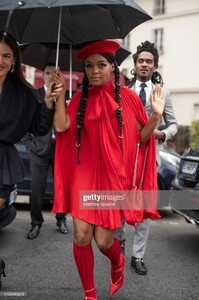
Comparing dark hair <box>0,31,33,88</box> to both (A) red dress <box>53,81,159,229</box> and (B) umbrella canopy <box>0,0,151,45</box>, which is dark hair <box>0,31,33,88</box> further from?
(A) red dress <box>53,81,159,229</box>

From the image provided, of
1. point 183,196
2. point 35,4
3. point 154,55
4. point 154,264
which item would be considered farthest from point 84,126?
point 183,196

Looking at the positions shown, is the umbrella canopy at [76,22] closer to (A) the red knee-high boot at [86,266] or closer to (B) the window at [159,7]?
(A) the red knee-high boot at [86,266]

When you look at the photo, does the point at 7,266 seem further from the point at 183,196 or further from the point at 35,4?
the point at 35,4

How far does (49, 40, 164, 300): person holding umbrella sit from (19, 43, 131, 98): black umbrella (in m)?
1.05

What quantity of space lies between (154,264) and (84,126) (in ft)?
6.51

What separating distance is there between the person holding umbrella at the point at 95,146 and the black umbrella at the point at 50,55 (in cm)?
105

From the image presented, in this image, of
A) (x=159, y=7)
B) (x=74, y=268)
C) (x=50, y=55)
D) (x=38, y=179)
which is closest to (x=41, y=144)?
(x=38, y=179)

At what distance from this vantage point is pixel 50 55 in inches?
192

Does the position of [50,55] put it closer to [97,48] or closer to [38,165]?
[38,165]

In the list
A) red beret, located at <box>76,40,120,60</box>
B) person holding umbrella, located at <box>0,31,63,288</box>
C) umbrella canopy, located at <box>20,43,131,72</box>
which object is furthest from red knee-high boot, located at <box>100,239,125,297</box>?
umbrella canopy, located at <box>20,43,131,72</box>

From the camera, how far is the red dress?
3105mm

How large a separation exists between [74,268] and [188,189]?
1.67 meters

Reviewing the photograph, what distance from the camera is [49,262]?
4.37 meters

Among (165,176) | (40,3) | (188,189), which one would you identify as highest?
(40,3)
